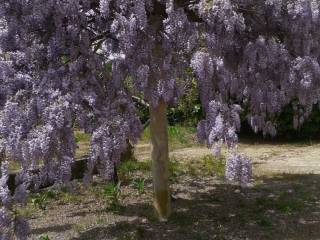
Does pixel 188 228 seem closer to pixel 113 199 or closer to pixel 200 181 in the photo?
pixel 113 199

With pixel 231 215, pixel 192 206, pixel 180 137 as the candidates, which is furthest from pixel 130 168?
pixel 180 137

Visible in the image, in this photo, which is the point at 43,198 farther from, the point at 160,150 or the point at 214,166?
the point at 214,166

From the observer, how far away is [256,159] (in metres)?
10.1

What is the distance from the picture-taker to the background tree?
14.1 ft

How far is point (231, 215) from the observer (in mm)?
6516

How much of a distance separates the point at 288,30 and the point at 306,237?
2081 millimetres

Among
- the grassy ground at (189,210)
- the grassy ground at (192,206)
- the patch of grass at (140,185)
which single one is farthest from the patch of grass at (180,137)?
the patch of grass at (140,185)

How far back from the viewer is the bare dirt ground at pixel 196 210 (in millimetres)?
5957

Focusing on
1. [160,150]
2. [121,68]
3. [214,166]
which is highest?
[121,68]

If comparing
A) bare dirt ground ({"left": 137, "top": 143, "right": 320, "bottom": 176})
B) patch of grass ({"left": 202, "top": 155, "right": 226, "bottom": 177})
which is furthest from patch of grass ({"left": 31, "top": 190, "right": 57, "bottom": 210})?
bare dirt ground ({"left": 137, "top": 143, "right": 320, "bottom": 176})

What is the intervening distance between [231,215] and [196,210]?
399mm

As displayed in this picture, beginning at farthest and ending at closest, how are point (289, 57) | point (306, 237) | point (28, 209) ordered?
point (28, 209)
point (306, 237)
point (289, 57)

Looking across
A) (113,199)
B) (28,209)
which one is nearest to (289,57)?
(113,199)

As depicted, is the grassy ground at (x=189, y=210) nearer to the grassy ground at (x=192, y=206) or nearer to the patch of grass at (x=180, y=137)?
the grassy ground at (x=192, y=206)
